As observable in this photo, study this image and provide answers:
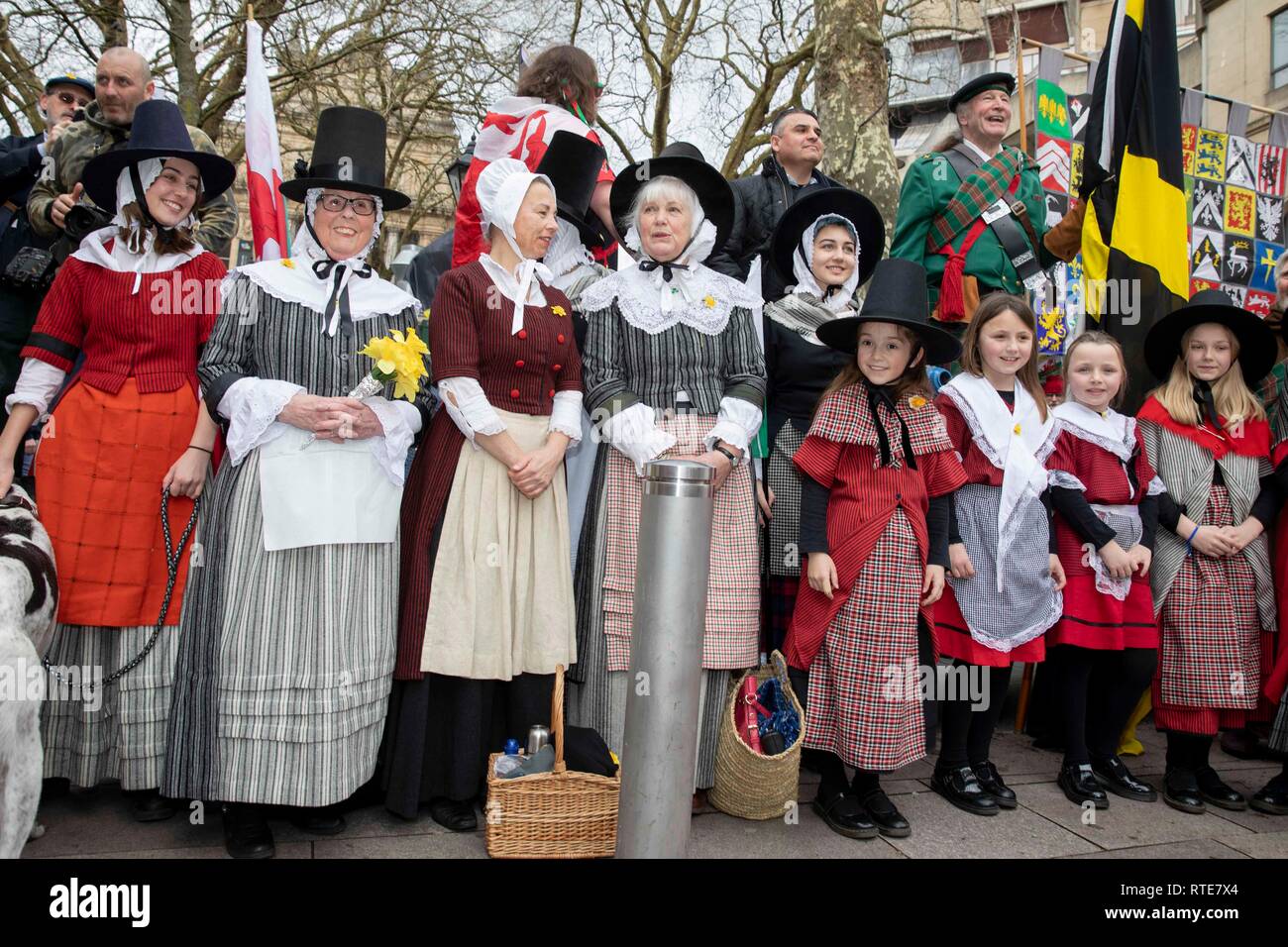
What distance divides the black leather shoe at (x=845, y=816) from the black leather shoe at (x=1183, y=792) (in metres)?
1.46

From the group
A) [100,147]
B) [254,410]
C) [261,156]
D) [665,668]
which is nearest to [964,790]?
[665,668]

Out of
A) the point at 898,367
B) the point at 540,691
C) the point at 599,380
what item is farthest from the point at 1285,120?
the point at 540,691

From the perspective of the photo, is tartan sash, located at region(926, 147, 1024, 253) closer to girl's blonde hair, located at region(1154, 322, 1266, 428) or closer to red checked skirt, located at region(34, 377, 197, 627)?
girl's blonde hair, located at region(1154, 322, 1266, 428)

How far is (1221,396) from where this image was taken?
4539mm

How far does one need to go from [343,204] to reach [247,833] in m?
2.23

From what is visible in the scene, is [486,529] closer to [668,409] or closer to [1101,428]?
[668,409]

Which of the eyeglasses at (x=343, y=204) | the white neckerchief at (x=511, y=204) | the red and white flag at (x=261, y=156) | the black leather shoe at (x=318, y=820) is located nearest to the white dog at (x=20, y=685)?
the black leather shoe at (x=318, y=820)

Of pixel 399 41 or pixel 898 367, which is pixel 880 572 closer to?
pixel 898 367

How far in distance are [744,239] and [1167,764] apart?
10.5ft

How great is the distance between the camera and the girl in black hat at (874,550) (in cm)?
369

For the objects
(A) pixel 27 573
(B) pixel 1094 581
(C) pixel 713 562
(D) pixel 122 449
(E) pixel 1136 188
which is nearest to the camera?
(A) pixel 27 573

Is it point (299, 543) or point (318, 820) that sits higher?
point (299, 543)

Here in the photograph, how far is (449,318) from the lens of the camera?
A: 3541mm

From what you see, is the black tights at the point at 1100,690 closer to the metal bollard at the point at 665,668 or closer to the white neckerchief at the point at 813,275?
the white neckerchief at the point at 813,275
